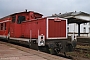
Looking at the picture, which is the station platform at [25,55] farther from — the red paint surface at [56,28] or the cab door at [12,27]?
the cab door at [12,27]

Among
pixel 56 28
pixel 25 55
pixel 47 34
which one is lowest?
pixel 25 55

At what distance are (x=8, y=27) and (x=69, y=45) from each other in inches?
297

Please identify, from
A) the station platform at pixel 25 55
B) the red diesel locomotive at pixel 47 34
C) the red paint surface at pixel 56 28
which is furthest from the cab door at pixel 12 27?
the station platform at pixel 25 55

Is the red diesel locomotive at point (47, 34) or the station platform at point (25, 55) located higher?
the red diesel locomotive at point (47, 34)

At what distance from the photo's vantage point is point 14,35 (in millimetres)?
13930

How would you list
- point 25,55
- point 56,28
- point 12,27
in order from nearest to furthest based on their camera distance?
point 25,55 → point 56,28 → point 12,27

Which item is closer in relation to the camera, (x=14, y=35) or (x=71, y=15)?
(x=14, y=35)

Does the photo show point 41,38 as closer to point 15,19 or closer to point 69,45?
point 69,45

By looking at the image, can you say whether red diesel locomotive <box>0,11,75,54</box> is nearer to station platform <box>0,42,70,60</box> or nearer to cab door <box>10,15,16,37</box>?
cab door <box>10,15,16,37</box>

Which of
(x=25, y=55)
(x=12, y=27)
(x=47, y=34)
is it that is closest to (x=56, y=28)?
(x=47, y=34)

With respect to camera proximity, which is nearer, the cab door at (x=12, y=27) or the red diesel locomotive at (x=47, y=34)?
the red diesel locomotive at (x=47, y=34)

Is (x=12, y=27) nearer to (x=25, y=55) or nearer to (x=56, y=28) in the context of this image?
(x=56, y=28)

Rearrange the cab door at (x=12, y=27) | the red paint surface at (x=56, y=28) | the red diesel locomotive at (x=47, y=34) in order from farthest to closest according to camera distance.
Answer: the cab door at (x=12, y=27), the red paint surface at (x=56, y=28), the red diesel locomotive at (x=47, y=34)

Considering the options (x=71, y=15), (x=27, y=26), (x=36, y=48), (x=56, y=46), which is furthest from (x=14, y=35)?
(x=71, y=15)
